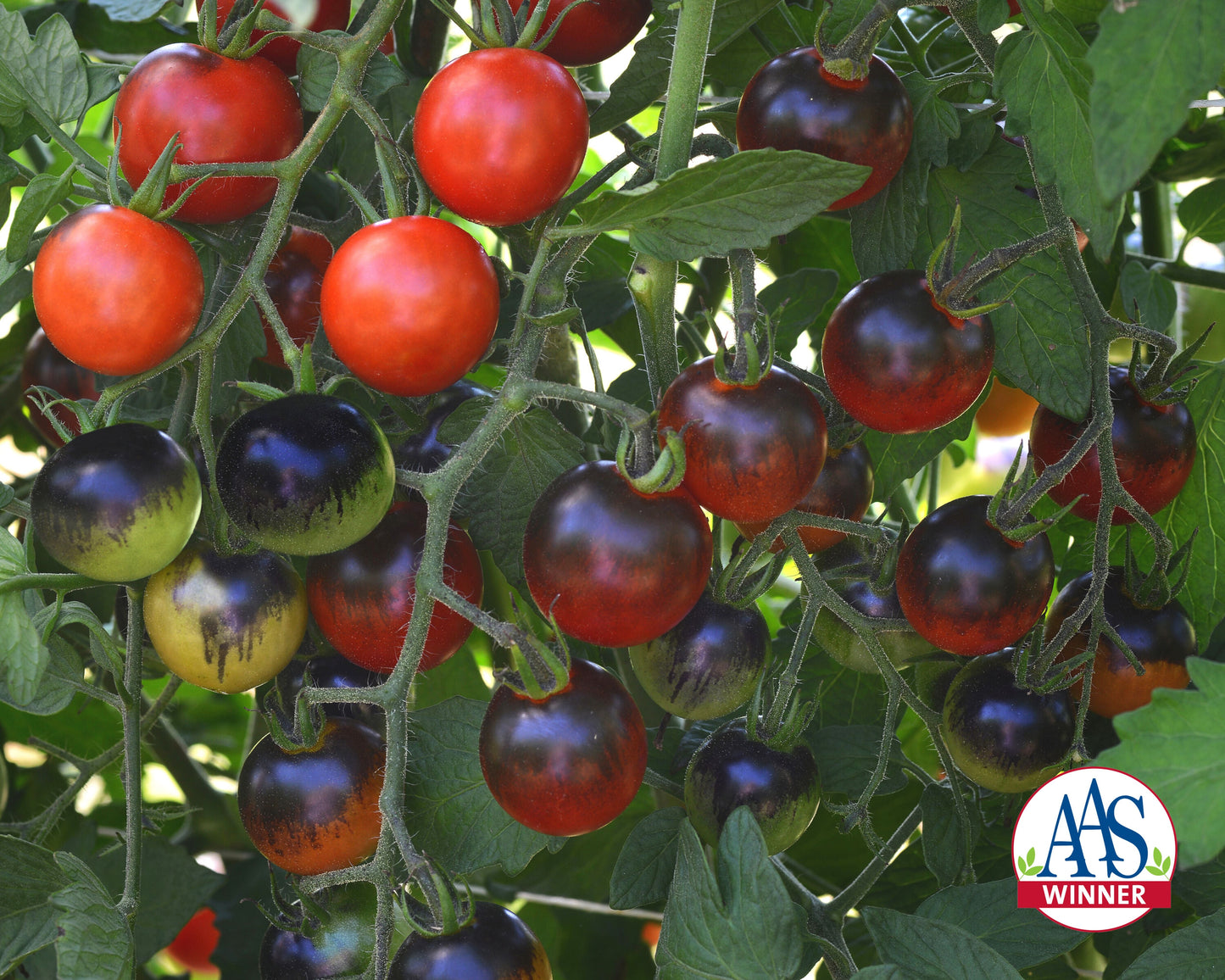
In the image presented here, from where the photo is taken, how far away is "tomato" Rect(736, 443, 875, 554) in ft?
1.79

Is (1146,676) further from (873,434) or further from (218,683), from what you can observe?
(218,683)

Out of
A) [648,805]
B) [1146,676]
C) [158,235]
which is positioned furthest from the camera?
[648,805]

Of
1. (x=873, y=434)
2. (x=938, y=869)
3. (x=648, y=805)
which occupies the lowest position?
(x=648, y=805)

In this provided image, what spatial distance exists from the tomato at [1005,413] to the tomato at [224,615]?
2.12 feet

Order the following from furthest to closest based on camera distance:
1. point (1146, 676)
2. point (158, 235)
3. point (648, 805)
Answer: point (648, 805) → point (1146, 676) → point (158, 235)

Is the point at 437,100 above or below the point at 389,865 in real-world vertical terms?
above

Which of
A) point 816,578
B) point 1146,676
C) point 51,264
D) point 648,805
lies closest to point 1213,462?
point 1146,676

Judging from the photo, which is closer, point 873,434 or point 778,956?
point 778,956

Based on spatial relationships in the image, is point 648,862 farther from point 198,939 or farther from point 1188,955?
point 198,939

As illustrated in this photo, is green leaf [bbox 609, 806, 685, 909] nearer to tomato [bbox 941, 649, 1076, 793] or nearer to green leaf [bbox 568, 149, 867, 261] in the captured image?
tomato [bbox 941, 649, 1076, 793]

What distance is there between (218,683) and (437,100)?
0.27 m

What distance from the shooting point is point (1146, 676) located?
55 cm

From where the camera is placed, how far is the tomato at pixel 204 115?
0.46 m

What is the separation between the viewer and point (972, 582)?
48 cm
